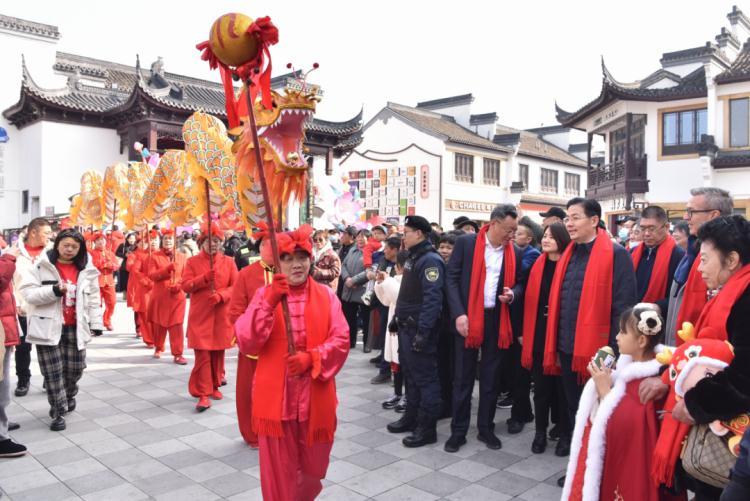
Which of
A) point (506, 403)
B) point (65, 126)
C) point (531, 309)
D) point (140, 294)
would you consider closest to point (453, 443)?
point (531, 309)

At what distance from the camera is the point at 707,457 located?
2.37 metres

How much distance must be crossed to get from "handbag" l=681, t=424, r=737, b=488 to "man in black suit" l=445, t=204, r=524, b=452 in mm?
2251

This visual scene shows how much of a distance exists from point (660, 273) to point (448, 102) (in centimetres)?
3127

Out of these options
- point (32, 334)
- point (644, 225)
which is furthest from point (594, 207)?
point (32, 334)

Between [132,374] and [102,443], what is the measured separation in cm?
258

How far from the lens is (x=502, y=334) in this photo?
4.69 meters

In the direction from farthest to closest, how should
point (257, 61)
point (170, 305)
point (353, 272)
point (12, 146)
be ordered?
point (12, 146) < point (353, 272) < point (170, 305) < point (257, 61)

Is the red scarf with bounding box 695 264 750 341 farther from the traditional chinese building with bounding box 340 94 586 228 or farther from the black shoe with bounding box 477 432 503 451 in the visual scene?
the traditional chinese building with bounding box 340 94 586 228

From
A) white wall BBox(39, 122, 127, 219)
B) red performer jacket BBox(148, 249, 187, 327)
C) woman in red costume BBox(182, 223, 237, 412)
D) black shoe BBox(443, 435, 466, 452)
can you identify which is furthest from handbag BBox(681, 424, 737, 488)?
white wall BBox(39, 122, 127, 219)

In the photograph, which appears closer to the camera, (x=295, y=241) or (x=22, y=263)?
(x=295, y=241)

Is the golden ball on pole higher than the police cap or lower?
higher

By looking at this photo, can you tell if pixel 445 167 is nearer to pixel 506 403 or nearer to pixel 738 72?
pixel 738 72

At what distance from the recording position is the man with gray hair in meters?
3.22

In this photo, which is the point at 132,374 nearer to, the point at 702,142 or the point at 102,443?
the point at 102,443
